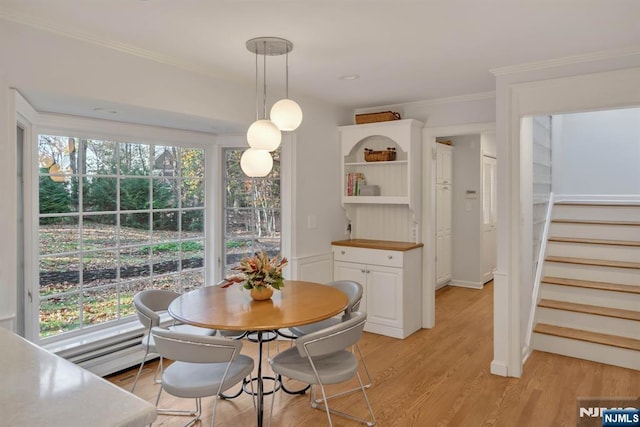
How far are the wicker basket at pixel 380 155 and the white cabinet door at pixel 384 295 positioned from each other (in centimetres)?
120

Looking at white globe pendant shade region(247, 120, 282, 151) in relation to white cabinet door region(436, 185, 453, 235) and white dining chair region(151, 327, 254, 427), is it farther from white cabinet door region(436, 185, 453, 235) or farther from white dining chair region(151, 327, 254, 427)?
white cabinet door region(436, 185, 453, 235)

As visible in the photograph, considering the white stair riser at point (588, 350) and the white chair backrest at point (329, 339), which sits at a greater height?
the white chair backrest at point (329, 339)

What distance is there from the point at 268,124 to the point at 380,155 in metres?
2.41

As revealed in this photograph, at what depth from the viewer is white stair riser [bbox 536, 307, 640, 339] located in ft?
12.1

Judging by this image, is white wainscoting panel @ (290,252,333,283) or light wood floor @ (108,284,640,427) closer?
light wood floor @ (108,284,640,427)

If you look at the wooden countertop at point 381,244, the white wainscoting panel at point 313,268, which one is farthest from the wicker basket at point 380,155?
the white wainscoting panel at point 313,268

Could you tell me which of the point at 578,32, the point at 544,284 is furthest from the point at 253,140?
the point at 544,284

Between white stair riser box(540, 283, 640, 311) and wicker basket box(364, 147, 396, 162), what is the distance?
207 centimetres

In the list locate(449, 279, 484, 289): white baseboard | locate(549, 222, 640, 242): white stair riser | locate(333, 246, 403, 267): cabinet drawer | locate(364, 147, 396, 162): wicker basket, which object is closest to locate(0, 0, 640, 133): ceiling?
locate(364, 147, 396, 162): wicker basket

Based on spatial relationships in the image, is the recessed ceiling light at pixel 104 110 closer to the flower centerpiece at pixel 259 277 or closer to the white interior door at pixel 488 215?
the flower centerpiece at pixel 259 277

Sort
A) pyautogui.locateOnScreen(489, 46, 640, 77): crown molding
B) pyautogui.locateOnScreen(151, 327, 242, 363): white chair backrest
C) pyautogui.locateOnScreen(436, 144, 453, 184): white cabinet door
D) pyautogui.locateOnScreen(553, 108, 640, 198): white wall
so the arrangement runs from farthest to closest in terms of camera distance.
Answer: pyautogui.locateOnScreen(436, 144, 453, 184): white cabinet door < pyautogui.locateOnScreen(553, 108, 640, 198): white wall < pyautogui.locateOnScreen(489, 46, 640, 77): crown molding < pyautogui.locateOnScreen(151, 327, 242, 363): white chair backrest

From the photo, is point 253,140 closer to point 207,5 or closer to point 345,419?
point 207,5

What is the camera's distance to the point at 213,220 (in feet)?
13.7

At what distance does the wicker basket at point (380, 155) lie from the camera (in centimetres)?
458
